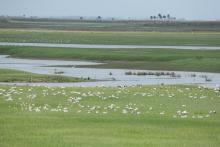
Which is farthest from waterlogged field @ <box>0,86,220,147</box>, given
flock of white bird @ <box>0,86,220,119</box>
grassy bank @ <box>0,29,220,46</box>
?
grassy bank @ <box>0,29,220,46</box>

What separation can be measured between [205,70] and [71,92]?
26.3m

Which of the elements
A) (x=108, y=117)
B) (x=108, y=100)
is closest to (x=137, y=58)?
(x=108, y=100)

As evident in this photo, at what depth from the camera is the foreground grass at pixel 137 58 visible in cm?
5935

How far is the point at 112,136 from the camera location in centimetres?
1883

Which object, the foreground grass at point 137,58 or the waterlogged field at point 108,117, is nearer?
the waterlogged field at point 108,117

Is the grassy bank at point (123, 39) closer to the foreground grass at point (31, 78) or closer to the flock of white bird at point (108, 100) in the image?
the foreground grass at point (31, 78)

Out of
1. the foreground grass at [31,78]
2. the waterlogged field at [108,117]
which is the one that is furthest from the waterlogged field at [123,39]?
the waterlogged field at [108,117]

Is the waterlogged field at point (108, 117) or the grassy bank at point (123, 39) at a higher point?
the grassy bank at point (123, 39)

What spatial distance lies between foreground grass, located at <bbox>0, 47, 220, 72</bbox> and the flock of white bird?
77.3 feet

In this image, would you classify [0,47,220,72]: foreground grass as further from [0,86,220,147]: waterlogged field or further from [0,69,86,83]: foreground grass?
[0,86,220,147]: waterlogged field

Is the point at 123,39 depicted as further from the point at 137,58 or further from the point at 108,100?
the point at 108,100

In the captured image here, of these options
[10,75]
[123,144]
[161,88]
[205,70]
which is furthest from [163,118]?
[205,70]

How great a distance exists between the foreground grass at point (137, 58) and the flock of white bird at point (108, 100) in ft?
77.3

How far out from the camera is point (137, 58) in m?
68.6
